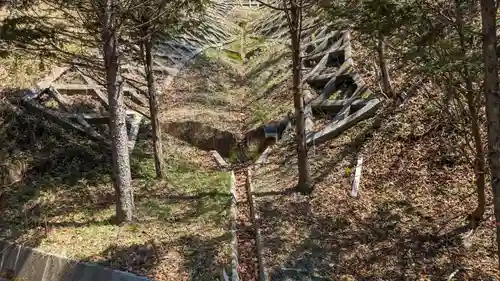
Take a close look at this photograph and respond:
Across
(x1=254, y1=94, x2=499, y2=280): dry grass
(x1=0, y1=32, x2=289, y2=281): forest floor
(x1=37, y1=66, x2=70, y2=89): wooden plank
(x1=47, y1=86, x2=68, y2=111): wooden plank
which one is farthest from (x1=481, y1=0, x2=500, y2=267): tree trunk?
(x1=37, y1=66, x2=70, y2=89): wooden plank

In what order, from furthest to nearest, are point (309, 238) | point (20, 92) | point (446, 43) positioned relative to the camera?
point (20, 92) → point (309, 238) → point (446, 43)

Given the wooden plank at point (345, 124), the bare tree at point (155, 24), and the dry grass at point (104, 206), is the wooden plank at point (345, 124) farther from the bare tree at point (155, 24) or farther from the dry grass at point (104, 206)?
the bare tree at point (155, 24)

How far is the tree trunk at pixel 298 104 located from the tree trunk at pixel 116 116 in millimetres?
3392

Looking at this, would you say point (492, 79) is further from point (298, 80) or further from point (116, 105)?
point (116, 105)

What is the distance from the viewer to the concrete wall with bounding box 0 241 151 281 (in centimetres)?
678

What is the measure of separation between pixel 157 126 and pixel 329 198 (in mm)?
4291

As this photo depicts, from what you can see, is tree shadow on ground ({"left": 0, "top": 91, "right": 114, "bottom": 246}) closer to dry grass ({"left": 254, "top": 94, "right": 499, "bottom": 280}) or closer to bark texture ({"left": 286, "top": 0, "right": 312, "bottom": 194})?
dry grass ({"left": 254, "top": 94, "right": 499, "bottom": 280})

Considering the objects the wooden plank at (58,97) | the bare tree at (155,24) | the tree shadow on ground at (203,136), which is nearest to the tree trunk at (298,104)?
the bare tree at (155,24)

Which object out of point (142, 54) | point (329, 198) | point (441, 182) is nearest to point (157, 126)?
point (142, 54)

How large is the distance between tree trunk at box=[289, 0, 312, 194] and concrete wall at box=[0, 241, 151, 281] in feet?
13.3

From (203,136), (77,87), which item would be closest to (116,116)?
(203,136)

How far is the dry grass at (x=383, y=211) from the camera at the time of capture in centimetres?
689

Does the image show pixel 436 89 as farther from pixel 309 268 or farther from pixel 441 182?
pixel 309 268

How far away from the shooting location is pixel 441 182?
832 centimetres
